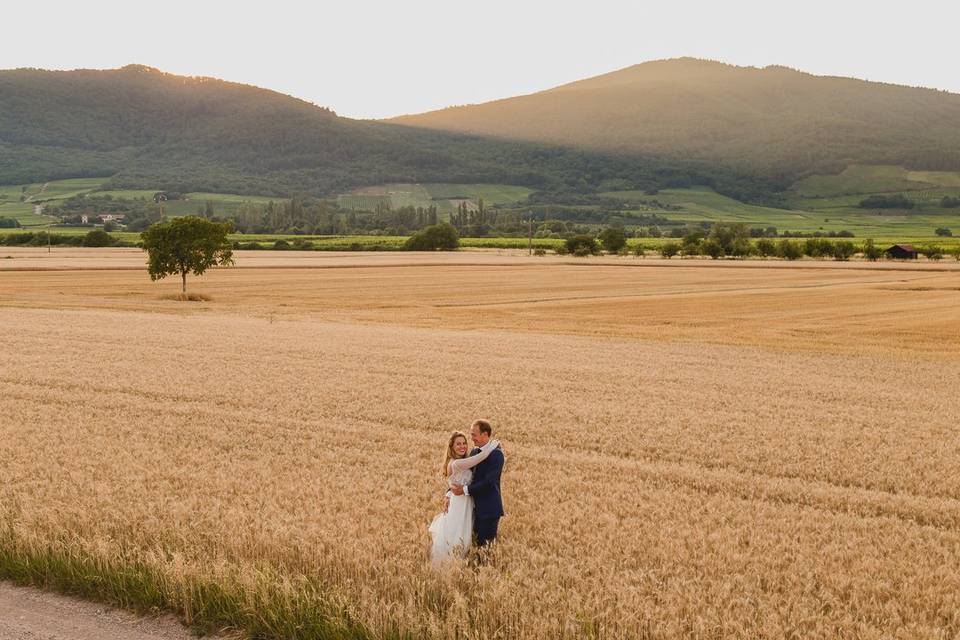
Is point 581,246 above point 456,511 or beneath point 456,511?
above

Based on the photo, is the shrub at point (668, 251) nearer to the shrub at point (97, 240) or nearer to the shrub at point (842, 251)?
the shrub at point (842, 251)

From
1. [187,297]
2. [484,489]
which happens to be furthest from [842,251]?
[484,489]

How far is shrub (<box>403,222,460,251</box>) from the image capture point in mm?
161375

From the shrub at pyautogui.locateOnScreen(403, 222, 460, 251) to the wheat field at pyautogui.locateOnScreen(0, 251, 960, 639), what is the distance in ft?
398

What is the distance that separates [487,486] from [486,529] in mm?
705

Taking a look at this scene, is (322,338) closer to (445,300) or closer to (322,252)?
(445,300)

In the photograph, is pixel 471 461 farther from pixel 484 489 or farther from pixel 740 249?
pixel 740 249

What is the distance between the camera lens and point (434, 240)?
16188 centimetres

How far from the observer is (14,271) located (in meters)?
98.4

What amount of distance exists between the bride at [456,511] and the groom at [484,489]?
0.28 ft

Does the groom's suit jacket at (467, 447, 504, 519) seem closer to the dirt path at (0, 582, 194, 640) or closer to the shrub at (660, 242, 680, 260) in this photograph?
the dirt path at (0, 582, 194, 640)

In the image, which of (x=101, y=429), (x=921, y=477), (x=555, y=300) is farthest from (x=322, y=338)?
(x=555, y=300)

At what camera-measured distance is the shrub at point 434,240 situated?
→ 161375mm

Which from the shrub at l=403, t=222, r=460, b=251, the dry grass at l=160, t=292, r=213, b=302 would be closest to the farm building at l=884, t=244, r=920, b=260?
the shrub at l=403, t=222, r=460, b=251
